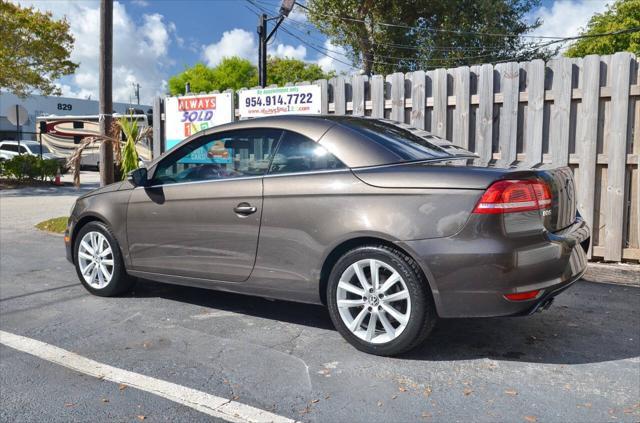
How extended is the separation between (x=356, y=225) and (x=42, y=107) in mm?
50986

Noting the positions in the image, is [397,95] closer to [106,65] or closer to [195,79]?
[106,65]

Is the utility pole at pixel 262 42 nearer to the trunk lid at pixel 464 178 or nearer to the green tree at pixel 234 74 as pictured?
the trunk lid at pixel 464 178

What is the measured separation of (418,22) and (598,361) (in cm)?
2337

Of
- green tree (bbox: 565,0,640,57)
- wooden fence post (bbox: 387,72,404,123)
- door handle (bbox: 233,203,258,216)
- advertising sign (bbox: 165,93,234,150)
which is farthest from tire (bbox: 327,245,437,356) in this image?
green tree (bbox: 565,0,640,57)

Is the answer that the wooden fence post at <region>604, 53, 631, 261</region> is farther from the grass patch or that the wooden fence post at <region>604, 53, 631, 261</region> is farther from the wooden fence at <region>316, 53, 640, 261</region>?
the grass patch

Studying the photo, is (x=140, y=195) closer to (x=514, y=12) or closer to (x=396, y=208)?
(x=396, y=208)

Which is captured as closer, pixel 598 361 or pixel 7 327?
pixel 598 361

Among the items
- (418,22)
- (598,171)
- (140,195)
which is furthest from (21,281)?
(418,22)

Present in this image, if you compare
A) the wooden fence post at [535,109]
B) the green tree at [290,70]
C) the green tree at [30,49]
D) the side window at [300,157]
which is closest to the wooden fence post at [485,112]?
the wooden fence post at [535,109]

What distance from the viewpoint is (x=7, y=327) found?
14.4 ft

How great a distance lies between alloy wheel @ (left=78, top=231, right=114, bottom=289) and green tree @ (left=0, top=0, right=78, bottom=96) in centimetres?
1566

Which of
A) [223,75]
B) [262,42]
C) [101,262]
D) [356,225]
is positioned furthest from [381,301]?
[223,75]

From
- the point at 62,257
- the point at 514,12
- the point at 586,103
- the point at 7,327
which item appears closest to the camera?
the point at 7,327

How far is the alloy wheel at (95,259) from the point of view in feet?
16.8
